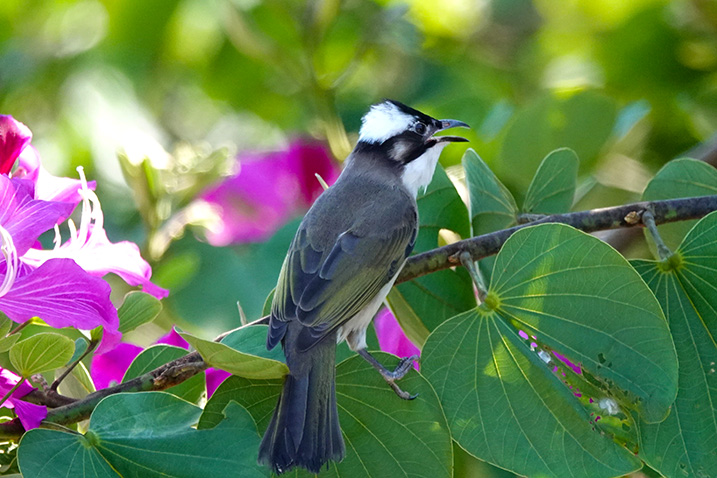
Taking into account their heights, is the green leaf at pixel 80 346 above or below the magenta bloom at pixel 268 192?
above

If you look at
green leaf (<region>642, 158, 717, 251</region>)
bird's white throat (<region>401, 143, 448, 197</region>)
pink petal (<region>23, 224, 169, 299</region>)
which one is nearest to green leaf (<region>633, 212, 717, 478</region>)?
green leaf (<region>642, 158, 717, 251</region>)

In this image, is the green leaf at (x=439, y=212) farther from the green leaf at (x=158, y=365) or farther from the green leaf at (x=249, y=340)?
the green leaf at (x=158, y=365)

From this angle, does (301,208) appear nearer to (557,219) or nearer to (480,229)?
(480,229)

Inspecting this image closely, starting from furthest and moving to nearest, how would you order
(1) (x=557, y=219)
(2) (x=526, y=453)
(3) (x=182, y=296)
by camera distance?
(3) (x=182, y=296), (1) (x=557, y=219), (2) (x=526, y=453)

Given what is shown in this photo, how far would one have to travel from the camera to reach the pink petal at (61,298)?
1.24 m

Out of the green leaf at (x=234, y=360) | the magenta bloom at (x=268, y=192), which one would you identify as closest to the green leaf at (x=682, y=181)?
the green leaf at (x=234, y=360)

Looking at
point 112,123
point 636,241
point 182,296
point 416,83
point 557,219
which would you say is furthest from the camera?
point 416,83

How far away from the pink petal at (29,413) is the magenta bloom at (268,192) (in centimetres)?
176

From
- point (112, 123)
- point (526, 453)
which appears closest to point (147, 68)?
point (112, 123)

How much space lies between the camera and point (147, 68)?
12.5 ft

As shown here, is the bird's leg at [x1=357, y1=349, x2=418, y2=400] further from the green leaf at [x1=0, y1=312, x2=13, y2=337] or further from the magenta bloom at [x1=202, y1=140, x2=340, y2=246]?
the magenta bloom at [x1=202, y1=140, x2=340, y2=246]

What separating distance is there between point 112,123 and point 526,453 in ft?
8.07

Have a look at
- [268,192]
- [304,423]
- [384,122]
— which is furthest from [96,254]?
[268,192]

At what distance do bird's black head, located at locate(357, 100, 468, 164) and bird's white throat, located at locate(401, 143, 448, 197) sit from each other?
1.6 inches
